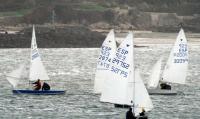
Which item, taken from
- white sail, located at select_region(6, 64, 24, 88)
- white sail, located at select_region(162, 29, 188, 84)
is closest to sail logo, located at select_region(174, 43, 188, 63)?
white sail, located at select_region(162, 29, 188, 84)

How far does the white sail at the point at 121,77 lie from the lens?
2387 inches

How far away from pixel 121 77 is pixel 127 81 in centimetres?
48

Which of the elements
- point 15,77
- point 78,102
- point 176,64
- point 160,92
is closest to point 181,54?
point 176,64

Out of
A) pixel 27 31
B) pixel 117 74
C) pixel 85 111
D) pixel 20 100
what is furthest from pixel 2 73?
pixel 27 31

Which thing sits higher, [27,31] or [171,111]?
[27,31]

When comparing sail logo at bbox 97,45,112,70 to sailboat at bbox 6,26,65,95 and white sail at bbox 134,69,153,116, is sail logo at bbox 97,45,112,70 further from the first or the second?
white sail at bbox 134,69,153,116

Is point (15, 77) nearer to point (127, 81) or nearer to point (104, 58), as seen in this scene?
point (104, 58)

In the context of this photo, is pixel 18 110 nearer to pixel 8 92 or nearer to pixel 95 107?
pixel 95 107

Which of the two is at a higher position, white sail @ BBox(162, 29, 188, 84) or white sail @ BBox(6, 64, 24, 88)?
white sail @ BBox(162, 29, 188, 84)

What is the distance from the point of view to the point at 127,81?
61.8 m

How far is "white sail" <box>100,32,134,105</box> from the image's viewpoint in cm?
6062

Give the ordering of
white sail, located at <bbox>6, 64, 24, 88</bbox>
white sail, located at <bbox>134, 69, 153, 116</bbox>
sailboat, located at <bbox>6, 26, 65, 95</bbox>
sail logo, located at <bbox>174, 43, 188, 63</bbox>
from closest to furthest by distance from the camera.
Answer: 1. white sail, located at <bbox>134, 69, 153, 116</bbox>
2. sailboat, located at <bbox>6, 26, 65, 95</bbox>
3. white sail, located at <bbox>6, 64, 24, 88</bbox>
4. sail logo, located at <bbox>174, 43, 188, 63</bbox>

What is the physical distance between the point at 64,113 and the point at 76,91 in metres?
16.5

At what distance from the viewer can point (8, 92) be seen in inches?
3403
